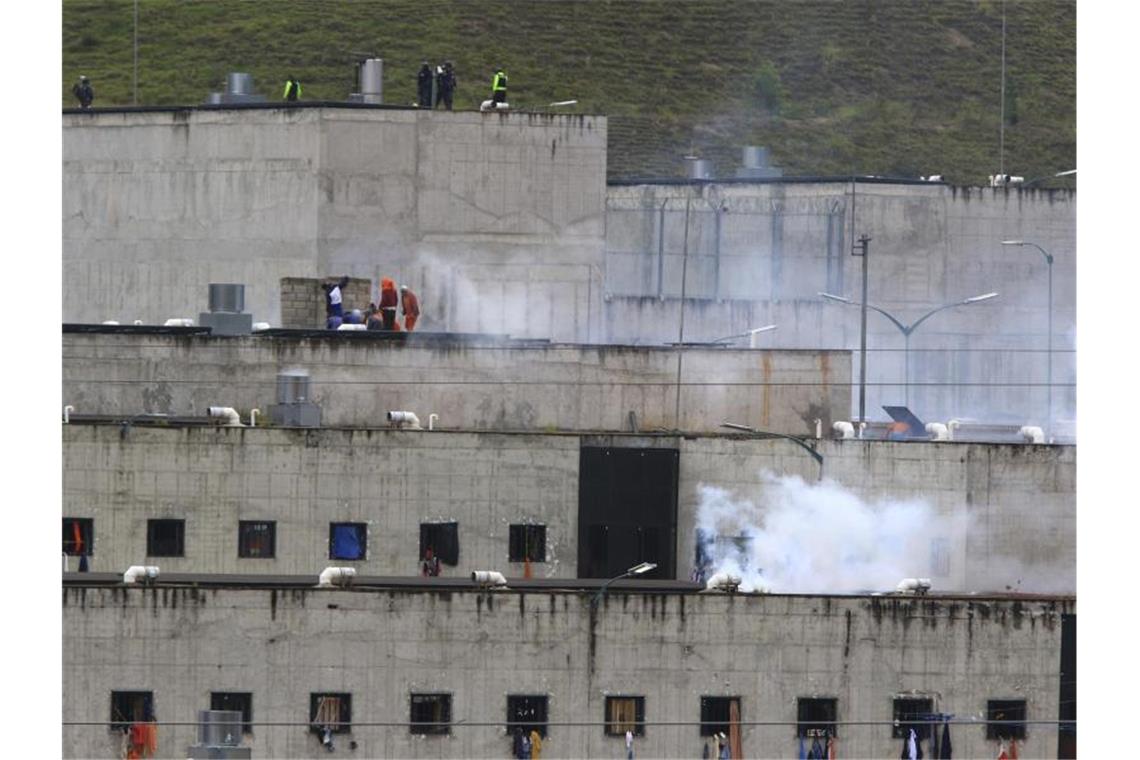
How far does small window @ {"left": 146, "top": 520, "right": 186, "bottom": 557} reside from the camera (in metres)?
66.3

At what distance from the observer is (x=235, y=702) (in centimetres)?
5662

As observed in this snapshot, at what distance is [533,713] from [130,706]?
7.30 m

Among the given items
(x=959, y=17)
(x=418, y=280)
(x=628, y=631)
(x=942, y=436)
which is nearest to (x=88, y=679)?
(x=628, y=631)

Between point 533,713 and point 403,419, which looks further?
point 403,419

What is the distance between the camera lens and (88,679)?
56688 mm

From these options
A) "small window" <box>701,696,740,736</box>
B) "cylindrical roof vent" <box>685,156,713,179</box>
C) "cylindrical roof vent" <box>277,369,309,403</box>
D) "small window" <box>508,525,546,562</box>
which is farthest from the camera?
"cylindrical roof vent" <box>685,156,713,179</box>

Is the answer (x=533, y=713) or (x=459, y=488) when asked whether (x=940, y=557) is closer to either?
(x=459, y=488)

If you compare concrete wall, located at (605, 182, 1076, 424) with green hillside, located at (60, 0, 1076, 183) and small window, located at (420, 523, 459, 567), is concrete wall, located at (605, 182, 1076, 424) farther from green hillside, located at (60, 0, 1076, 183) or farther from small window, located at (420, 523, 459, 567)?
green hillside, located at (60, 0, 1076, 183)

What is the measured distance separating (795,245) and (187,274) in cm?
2385

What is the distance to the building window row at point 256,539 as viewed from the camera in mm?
66125

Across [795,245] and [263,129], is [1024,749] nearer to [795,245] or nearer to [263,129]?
[263,129]

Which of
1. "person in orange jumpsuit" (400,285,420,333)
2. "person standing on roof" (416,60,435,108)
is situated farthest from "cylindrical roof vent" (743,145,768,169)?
"person in orange jumpsuit" (400,285,420,333)

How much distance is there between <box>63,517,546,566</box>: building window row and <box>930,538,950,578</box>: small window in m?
10.5

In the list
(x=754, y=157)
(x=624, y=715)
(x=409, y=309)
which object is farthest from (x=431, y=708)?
(x=754, y=157)
